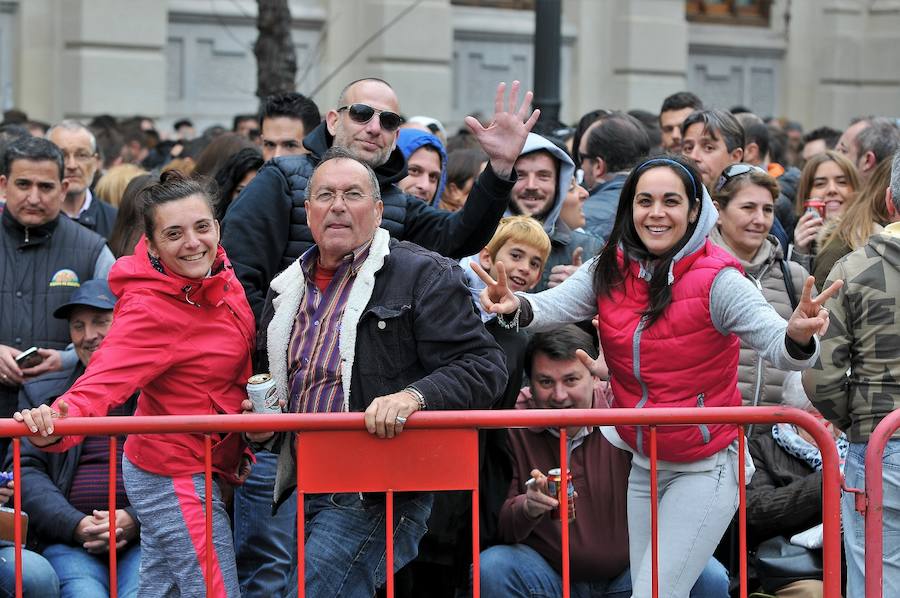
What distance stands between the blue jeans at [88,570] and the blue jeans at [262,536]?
39 cm

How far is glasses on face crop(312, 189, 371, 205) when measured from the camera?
4328 mm

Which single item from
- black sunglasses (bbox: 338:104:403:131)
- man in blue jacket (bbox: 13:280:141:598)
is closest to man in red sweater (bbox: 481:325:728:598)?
black sunglasses (bbox: 338:104:403:131)

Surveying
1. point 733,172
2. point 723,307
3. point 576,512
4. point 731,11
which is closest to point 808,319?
point 723,307

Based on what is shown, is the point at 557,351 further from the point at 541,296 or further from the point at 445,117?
the point at 445,117

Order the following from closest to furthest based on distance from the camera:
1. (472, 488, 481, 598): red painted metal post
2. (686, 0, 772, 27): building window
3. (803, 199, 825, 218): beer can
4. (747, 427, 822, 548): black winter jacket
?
(472, 488, 481, 598): red painted metal post
(747, 427, 822, 548): black winter jacket
(803, 199, 825, 218): beer can
(686, 0, 772, 27): building window

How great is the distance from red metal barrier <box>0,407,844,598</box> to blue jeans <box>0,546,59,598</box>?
0.82 metres

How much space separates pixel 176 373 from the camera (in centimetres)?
438

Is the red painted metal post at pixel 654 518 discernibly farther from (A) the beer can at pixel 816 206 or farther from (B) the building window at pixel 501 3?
(B) the building window at pixel 501 3

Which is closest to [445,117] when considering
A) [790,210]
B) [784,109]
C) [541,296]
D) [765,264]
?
[784,109]

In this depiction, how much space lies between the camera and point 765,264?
5.80 metres

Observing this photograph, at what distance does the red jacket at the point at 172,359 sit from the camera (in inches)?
167

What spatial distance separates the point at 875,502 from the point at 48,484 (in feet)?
9.77

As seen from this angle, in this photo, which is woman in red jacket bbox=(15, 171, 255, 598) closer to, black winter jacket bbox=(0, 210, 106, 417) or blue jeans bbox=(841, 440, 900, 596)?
black winter jacket bbox=(0, 210, 106, 417)

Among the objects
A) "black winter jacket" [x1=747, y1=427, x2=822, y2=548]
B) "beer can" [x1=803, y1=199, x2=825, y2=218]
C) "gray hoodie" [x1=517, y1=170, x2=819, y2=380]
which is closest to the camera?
"gray hoodie" [x1=517, y1=170, x2=819, y2=380]
